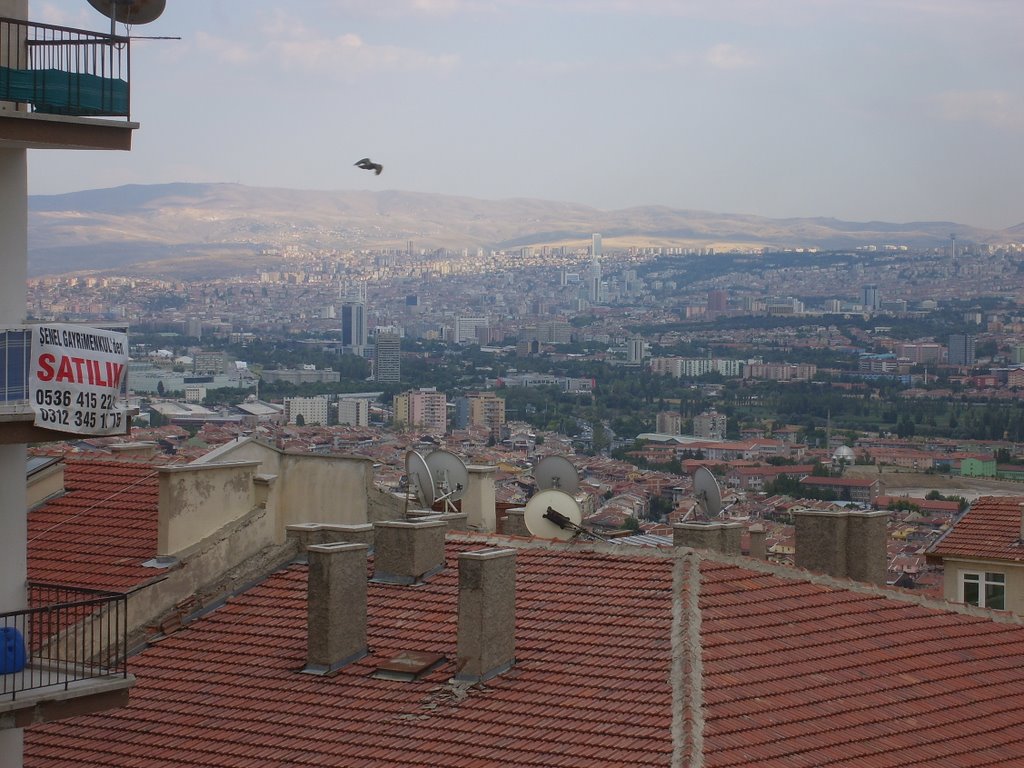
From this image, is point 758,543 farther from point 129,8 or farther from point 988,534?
point 129,8

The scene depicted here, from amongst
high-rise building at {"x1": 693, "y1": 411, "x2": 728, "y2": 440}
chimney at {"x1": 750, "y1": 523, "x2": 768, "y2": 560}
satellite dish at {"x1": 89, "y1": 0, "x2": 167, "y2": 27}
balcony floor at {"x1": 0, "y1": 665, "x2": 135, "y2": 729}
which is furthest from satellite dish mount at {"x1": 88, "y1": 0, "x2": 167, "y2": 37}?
high-rise building at {"x1": 693, "y1": 411, "x2": 728, "y2": 440}

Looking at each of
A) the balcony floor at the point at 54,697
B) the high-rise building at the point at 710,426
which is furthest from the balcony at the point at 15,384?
the high-rise building at the point at 710,426

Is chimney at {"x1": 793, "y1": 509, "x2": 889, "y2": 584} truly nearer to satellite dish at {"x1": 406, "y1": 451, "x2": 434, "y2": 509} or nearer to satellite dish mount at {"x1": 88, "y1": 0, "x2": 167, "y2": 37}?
satellite dish at {"x1": 406, "y1": 451, "x2": 434, "y2": 509}

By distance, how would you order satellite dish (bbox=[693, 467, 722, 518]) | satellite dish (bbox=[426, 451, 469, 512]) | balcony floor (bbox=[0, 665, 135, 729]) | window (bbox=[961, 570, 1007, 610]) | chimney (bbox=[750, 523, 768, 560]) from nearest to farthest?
balcony floor (bbox=[0, 665, 135, 729]), satellite dish (bbox=[693, 467, 722, 518]), satellite dish (bbox=[426, 451, 469, 512]), chimney (bbox=[750, 523, 768, 560]), window (bbox=[961, 570, 1007, 610])

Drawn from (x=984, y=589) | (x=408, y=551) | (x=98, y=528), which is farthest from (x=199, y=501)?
(x=984, y=589)

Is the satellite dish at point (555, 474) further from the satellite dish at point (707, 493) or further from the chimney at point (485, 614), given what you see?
the chimney at point (485, 614)

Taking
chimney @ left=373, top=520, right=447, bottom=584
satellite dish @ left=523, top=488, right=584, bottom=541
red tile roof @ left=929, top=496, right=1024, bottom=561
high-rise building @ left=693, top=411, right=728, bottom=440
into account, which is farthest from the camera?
high-rise building @ left=693, top=411, right=728, bottom=440

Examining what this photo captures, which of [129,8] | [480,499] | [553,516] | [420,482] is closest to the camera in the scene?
[129,8]
